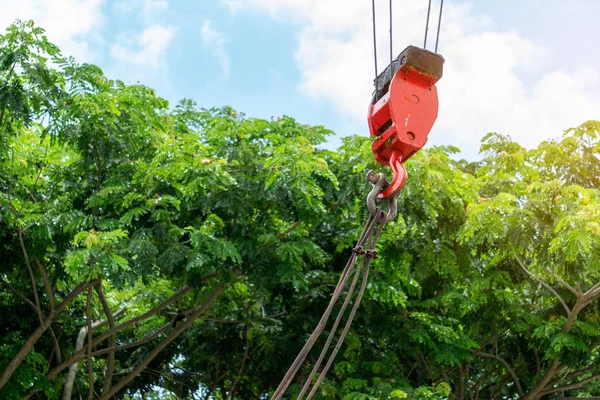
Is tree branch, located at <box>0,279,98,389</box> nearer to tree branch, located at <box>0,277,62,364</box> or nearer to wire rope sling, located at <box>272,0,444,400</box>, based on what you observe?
tree branch, located at <box>0,277,62,364</box>

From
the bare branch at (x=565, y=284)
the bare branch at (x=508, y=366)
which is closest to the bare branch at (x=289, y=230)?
the bare branch at (x=565, y=284)

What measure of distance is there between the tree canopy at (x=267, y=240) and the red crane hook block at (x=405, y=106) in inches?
170

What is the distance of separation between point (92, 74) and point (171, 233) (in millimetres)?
1788

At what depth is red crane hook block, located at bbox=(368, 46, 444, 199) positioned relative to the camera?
321 cm

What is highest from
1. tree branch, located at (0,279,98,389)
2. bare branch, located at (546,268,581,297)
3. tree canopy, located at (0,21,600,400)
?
bare branch, located at (546,268,581,297)

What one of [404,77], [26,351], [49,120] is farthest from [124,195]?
[404,77]

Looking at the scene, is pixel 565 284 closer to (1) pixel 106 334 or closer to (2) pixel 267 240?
(2) pixel 267 240

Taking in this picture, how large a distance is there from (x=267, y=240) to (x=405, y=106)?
5.18 metres

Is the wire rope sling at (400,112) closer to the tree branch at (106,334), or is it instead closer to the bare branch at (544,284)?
the tree branch at (106,334)

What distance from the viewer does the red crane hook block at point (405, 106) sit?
3.21 m

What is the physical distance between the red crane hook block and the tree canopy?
4.32 m

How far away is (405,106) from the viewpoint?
3258 millimetres

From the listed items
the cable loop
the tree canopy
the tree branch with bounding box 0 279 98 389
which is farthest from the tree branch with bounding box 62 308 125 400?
the cable loop

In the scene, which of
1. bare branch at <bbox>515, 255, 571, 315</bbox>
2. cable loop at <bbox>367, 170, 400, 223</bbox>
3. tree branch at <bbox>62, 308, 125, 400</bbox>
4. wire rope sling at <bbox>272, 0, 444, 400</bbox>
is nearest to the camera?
cable loop at <bbox>367, 170, 400, 223</bbox>
